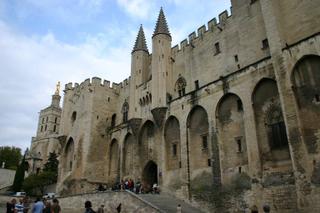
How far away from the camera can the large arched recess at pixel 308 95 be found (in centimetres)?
1420

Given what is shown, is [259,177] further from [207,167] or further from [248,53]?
[248,53]

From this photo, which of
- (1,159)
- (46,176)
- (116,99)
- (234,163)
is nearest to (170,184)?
(234,163)

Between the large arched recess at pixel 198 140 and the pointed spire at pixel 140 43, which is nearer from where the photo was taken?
the large arched recess at pixel 198 140

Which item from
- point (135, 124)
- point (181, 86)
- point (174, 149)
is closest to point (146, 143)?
point (135, 124)

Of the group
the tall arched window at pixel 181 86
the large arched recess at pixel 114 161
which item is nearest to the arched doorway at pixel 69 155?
the large arched recess at pixel 114 161

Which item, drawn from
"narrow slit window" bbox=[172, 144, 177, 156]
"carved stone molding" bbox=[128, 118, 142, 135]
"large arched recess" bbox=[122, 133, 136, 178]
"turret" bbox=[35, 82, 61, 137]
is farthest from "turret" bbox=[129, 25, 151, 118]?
"turret" bbox=[35, 82, 61, 137]

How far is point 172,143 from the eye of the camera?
23.1 meters

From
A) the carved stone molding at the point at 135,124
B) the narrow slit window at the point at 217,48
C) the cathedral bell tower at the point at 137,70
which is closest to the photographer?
the narrow slit window at the point at 217,48

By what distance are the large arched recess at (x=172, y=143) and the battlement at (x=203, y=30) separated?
7685mm

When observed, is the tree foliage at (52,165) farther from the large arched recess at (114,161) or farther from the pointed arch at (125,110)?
the pointed arch at (125,110)

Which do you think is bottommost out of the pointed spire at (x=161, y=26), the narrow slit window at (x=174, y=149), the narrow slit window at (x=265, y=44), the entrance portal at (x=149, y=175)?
the entrance portal at (x=149, y=175)

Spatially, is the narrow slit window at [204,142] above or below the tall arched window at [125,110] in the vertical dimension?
below

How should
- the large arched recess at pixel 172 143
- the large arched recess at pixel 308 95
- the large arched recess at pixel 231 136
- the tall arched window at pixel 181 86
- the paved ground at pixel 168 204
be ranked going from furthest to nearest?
the tall arched window at pixel 181 86 < the large arched recess at pixel 172 143 < the large arched recess at pixel 231 136 < the paved ground at pixel 168 204 < the large arched recess at pixel 308 95

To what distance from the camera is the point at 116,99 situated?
35.2 m
